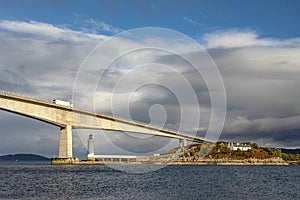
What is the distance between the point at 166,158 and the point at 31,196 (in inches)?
5490

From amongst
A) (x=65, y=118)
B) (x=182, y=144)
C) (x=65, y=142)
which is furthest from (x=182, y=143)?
(x=65, y=118)

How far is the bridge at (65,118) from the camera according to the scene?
104500 mm

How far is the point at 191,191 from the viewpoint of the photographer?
4984 centimetres

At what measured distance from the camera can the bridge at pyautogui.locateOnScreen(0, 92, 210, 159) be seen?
104500mm

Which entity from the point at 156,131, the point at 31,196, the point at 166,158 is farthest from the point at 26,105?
the point at 166,158

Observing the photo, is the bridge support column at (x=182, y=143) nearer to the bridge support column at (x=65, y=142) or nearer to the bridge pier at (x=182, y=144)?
the bridge pier at (x=182, y=144)

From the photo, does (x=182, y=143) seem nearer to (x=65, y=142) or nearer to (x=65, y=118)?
(x=65, y=142)

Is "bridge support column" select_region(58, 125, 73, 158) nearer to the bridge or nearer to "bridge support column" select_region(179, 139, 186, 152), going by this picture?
the bridge

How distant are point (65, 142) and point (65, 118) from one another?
7.23 meters

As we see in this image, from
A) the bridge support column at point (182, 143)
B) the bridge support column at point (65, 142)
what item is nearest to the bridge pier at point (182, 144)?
the bridge support column at point (182, 143)

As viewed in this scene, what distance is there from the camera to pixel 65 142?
12231 centimetres

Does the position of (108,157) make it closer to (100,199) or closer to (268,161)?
(268,161)

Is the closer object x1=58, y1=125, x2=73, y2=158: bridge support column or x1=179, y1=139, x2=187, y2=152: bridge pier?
x1=58, y1=125, x2=73, y2=158: bridge support column

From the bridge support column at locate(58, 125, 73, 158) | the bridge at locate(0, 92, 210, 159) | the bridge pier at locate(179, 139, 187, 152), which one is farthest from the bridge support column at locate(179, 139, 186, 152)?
the bridge support column at locate(58, 125, 73, 158)
